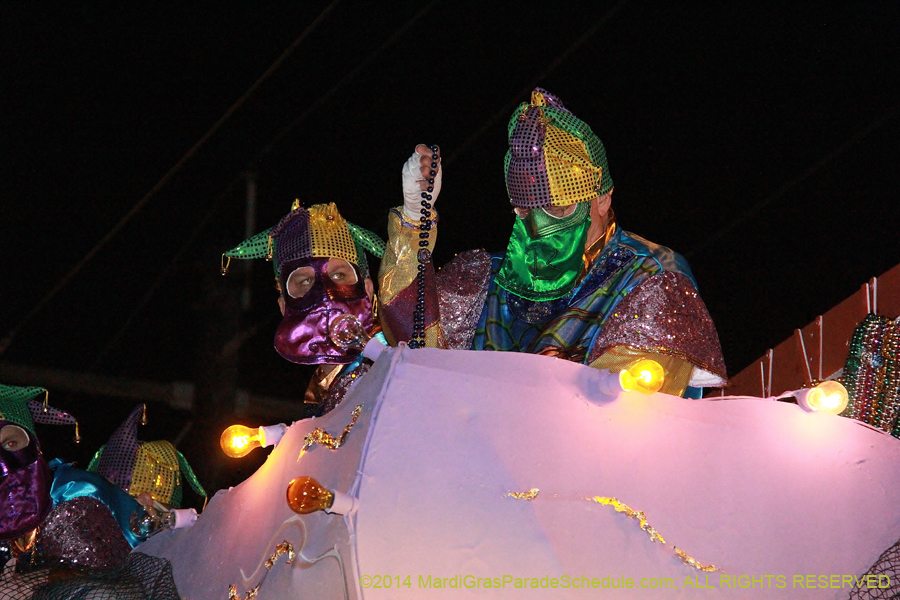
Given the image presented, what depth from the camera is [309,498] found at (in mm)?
1172

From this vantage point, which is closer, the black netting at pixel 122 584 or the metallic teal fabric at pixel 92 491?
the black netting at pixel 122 584

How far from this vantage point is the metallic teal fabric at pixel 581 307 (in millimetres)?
2086

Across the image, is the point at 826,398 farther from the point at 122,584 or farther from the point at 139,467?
the point at 139,467

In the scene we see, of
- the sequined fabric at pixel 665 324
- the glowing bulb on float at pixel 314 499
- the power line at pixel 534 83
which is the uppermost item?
the power line at pixel 534 83

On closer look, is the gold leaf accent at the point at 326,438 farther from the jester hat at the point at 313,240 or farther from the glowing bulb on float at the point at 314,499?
the jester hat at the point at 313,240

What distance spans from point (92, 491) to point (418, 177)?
1.28 meters

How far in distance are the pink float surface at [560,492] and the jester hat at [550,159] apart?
74 cm

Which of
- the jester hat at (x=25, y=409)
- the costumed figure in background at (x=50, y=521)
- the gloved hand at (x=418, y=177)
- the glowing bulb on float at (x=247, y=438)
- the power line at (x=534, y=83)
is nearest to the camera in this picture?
the glowing bulb on float at (x=247, y=438)

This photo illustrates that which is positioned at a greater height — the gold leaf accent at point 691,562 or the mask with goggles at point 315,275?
the mask with goggles at point 315,275

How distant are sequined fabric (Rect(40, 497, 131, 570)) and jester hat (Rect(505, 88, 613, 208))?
1.35 metres

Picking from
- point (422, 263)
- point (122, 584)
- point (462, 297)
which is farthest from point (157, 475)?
point (422, 263)

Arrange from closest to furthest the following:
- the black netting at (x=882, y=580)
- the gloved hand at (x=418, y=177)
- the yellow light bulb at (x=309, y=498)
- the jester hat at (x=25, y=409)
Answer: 1. the yellow light bulb at (x=309, y=498)
2. the black netting at (x=882, y=580)
3. the gloved hand at (x=418, y=177)
4. the jester hat at (x=25, y=409)

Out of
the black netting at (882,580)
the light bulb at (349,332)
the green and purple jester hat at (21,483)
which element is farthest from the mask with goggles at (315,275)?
the black netting at (882,580)

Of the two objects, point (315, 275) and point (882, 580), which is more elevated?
Result: point (315, 275)
